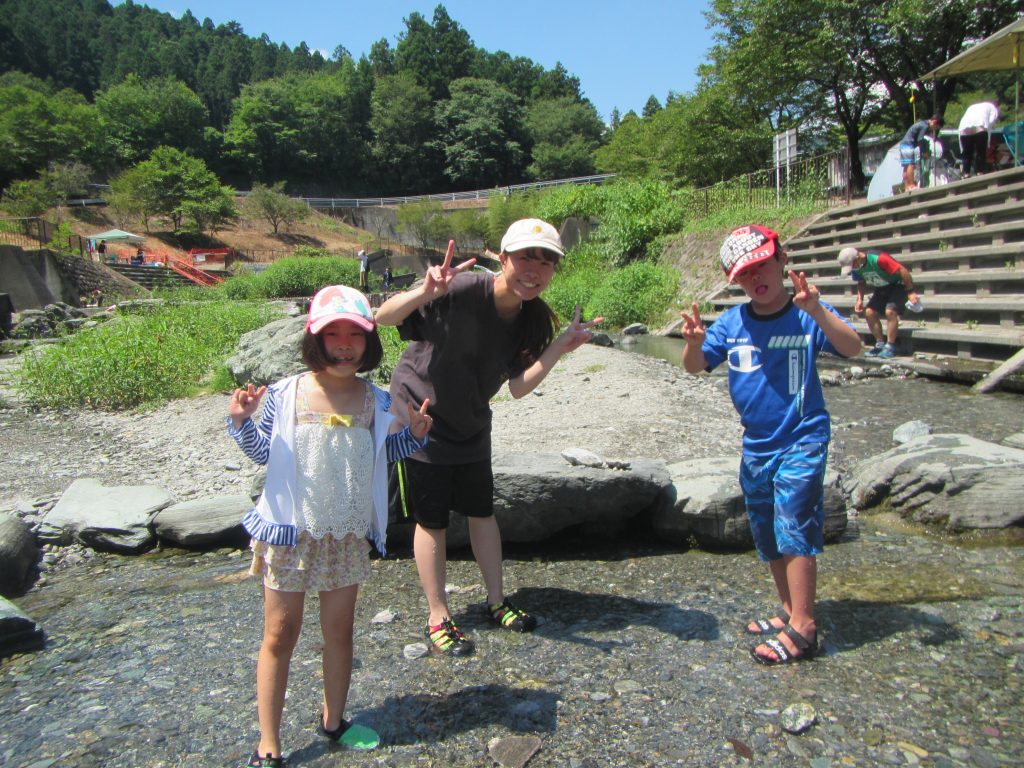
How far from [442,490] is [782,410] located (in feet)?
4.75

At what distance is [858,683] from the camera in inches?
107

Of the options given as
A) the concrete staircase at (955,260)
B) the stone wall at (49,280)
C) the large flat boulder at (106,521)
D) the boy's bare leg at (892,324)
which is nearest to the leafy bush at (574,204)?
the concrete staircase at (955,260)

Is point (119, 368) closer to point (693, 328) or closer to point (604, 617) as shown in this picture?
point (604, 617)

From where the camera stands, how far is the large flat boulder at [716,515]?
13.7 ft

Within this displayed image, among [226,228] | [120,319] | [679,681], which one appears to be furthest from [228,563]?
[226,228]

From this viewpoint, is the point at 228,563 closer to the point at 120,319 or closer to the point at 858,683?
the point at 858,683

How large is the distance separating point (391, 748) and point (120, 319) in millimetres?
12984

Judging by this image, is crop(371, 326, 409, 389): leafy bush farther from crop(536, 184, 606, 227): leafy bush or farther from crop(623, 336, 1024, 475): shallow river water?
crop(536, 184, 606, 227): leafy bush

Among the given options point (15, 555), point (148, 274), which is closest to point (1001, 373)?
point (15, 555)

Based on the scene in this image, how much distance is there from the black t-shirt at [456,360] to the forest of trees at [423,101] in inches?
809

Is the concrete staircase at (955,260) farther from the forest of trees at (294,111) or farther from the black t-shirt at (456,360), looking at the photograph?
the forest of trees at (294,111)

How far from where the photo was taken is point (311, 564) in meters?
2.36

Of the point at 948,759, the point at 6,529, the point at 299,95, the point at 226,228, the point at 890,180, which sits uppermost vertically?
the point at 299,95

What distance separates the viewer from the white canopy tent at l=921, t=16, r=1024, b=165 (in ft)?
40.9
